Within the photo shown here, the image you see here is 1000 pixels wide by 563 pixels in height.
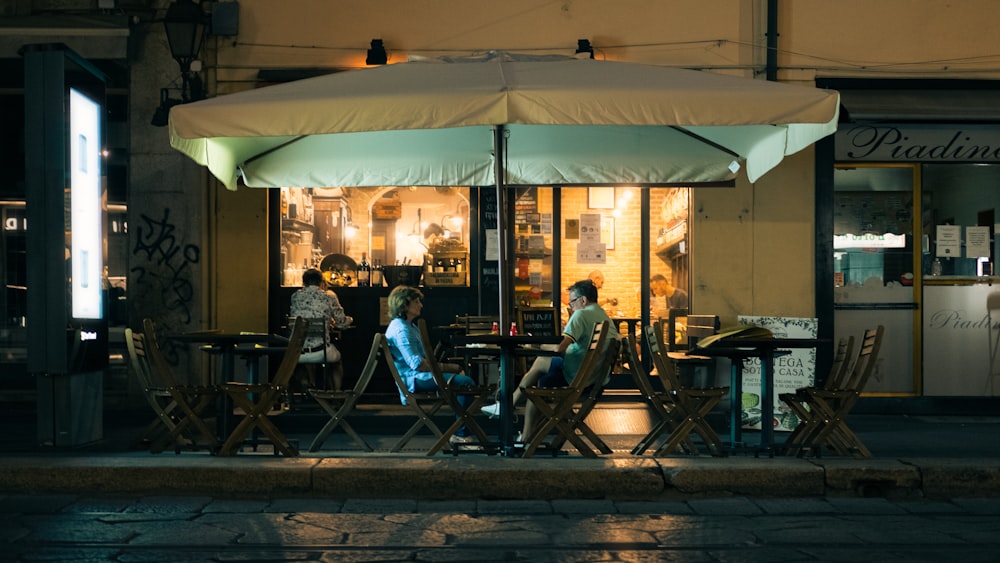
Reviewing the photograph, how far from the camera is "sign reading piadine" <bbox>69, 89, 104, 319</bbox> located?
25.8 ft

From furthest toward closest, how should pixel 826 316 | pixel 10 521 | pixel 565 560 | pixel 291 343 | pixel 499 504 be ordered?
pixel 826 316, pixel 291 343, pixel 499 504, pixel 10 521, pixel 565 560

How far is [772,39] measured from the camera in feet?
35.9

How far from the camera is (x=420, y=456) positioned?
7211mm

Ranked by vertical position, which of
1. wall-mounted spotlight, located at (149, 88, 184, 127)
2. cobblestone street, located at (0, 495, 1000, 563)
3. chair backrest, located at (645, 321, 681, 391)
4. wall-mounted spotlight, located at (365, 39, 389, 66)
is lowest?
cobblestone street, located at (0, 495, 1000, 563)

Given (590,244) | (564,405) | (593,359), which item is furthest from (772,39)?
(564,405)

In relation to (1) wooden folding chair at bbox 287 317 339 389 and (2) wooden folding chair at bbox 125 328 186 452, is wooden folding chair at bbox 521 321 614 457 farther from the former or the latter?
(1) wooden folding chair at bbox 287 317 339 389

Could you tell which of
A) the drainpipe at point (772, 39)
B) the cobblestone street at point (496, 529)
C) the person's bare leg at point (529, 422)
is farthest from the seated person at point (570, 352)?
the drainpipe at point (772, 39)

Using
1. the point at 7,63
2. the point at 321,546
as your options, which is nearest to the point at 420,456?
the point at 321,546

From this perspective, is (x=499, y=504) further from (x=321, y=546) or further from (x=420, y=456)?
(x=321, y=546)

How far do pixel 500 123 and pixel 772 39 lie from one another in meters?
5.37

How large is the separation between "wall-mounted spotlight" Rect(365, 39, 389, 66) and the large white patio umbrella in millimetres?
2288

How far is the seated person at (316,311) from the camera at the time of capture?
10531 millimetres

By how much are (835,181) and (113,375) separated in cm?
746

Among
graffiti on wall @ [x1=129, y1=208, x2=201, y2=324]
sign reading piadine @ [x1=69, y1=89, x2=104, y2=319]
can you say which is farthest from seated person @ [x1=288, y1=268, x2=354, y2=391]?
sign reading piadine @ [x1=69, y1=89, x2=104, y2=319]
